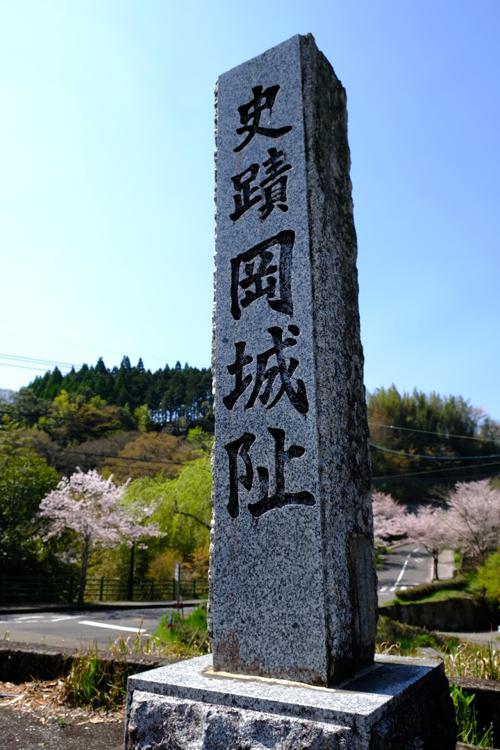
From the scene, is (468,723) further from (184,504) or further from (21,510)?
(21,510)

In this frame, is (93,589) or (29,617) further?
(93,589)

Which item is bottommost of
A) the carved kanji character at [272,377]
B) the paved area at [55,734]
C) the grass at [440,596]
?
the grass at [440,596]

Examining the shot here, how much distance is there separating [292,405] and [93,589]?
22632 millimetres

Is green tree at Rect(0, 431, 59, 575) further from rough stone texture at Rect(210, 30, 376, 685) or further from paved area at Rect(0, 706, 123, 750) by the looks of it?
rough stone texture at Rect(210, 30, 376, 685)

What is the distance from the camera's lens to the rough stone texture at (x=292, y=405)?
8.20 feet

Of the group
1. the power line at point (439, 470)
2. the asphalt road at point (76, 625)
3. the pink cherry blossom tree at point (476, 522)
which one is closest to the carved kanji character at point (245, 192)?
the asphalt road at point (76, 625)

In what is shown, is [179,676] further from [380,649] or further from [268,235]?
[380,649]

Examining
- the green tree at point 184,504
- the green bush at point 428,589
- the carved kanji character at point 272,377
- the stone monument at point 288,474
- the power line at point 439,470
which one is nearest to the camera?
the stone monument at point 288,474

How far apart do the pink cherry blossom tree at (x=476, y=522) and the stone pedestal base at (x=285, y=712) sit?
2655cm

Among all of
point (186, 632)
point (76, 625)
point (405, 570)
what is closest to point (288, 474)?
point (186, 632)

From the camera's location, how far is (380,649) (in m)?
4.80

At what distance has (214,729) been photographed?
2160mm

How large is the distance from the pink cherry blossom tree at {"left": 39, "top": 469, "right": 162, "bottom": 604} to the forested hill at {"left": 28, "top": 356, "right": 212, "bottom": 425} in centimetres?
2414

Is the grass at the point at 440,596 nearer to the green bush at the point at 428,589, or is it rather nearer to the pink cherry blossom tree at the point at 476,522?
the green bush at the point at 428,589
